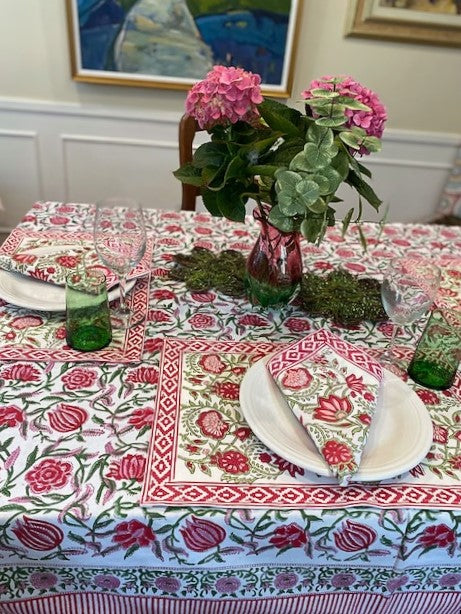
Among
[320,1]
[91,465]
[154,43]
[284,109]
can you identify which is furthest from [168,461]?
[320,1]

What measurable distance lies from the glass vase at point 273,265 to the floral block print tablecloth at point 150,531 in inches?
10.5

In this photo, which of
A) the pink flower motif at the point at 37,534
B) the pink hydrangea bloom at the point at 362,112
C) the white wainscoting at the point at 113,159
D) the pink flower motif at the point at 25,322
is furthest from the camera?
the white wainscoting at the point at 113,159

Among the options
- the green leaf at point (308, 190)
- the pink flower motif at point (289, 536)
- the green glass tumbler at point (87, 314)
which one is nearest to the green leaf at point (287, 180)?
the green leaf at point (308, 190)

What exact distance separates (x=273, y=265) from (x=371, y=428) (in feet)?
1.21

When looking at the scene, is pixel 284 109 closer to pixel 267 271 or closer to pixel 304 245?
pixel 267 271

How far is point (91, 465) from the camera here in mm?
640

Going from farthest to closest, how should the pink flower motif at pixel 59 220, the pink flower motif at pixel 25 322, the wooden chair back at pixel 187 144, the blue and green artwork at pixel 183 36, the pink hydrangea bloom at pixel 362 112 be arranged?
the blue and green artwork at pixel 183 36
the wooden chair back at pixel 187 144
the pink flower motif at pixel 59 220
the pink flower motif at pixel 25 322
the pink hydrangea bloom at pixel 362 112

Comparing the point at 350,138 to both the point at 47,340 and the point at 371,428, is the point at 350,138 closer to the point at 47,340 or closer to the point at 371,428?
the point at 371,428

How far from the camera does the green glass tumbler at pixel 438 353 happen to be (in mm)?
836

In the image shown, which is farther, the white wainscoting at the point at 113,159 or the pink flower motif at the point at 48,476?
the white wainscoting at the point at 113,159

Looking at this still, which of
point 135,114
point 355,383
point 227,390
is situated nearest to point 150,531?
point 227,390

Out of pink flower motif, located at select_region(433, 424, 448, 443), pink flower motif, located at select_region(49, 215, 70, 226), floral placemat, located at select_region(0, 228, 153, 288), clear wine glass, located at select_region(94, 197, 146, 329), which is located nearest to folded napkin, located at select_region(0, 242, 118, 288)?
floral placemat, located at select_region(0, 228, 153, 288)

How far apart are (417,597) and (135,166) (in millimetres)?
2092

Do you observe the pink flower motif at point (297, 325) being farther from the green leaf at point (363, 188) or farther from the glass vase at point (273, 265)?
the green leaf at point (363, 188)
